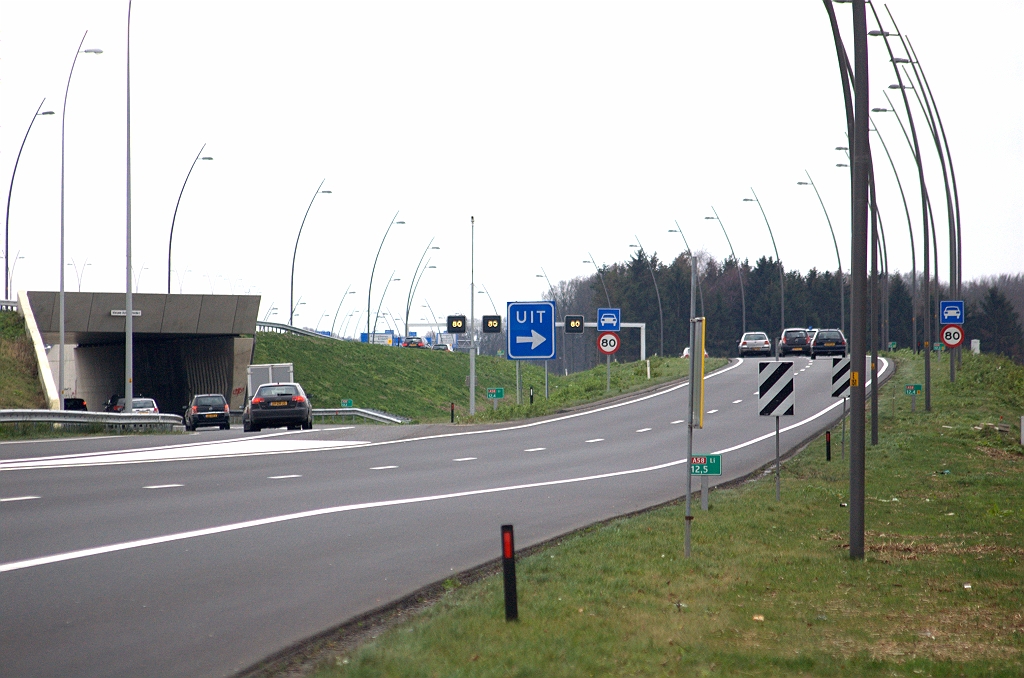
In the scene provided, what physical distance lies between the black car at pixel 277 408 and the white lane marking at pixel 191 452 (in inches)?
210

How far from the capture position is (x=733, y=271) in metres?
171

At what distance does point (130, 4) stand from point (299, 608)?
2991 centimetres

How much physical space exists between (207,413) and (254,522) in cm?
3135

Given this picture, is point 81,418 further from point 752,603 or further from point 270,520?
point 752,603

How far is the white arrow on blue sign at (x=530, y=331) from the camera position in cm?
3256

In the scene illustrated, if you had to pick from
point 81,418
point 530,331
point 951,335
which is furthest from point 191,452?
point 951,335

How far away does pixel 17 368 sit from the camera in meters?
43.5

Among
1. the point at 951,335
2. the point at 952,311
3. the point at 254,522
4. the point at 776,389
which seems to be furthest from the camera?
the point at 951,335

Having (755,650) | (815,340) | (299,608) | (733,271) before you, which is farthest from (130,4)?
(733,271)

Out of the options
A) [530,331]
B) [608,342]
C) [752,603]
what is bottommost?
[752,603]

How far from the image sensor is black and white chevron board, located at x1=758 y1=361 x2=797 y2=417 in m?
17.6

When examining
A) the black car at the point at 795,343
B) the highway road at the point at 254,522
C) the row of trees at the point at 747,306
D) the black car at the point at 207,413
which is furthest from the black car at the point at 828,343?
the row of trees at the point at 747,306

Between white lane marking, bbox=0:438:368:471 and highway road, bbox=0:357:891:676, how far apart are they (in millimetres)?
63

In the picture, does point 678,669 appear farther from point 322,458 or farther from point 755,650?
point 322,458
